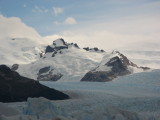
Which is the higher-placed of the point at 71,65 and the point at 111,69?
the point at 71,65

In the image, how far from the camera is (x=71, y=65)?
15988cm

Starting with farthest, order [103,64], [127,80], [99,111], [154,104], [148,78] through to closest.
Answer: [103,64], [127,80], [148,78], [154,104], [99,111]

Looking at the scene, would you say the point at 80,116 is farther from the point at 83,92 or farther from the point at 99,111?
the point at 83,92

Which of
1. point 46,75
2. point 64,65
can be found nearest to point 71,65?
point 64,65

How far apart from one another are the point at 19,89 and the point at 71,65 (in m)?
107

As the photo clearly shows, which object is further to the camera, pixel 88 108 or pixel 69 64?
pixel 69 64

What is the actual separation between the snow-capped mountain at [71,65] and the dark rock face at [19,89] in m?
87.8

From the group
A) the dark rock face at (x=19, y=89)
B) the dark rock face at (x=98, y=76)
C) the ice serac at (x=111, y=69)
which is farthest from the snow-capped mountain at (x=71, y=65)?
the dark rock face at (x=19, y=89)

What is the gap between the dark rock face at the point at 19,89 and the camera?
166ft

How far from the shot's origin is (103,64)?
156875 mm

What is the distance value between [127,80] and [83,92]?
4681 cm

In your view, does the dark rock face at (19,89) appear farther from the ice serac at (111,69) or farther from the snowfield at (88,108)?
the ice serac at (111,69)

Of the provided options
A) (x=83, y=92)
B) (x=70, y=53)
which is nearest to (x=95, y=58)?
(x=70, y=53)

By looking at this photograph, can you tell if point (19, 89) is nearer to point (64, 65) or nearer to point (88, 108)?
point (88, 108)
